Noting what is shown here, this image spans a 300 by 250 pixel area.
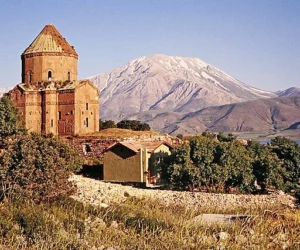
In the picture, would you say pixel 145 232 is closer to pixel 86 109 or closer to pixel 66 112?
pixel 66 112

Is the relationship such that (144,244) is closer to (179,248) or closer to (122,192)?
(179,248)

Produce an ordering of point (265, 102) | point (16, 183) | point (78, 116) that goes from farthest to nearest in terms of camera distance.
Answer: point (265, 102)
point (78, 116)
point (16, 183)

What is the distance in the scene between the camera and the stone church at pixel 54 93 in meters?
26.5

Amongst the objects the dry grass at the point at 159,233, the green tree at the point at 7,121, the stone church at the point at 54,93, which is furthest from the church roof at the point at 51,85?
the dry grass at the point at 159,233

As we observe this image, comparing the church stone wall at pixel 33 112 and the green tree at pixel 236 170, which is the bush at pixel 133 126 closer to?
the church stone wall at pixel 33 112

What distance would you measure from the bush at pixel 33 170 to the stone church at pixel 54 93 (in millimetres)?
9360

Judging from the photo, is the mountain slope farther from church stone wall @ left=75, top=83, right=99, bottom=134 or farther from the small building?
the small building

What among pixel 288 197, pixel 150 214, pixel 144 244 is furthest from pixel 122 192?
pixel 144 244

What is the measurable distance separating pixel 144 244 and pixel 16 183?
431 inches

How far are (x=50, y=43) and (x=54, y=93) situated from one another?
3.51 m

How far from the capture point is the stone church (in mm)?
26516

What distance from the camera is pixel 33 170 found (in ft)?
50.9

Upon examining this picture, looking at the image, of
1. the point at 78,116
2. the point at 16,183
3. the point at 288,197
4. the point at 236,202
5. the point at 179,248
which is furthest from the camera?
the point at 78,116

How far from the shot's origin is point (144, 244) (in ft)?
16.0
